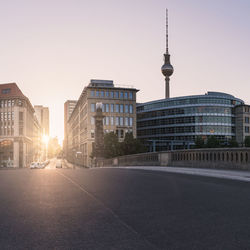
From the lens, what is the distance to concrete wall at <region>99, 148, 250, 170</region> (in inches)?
628

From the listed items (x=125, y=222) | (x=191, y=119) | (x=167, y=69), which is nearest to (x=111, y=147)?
(x=191, y=119)

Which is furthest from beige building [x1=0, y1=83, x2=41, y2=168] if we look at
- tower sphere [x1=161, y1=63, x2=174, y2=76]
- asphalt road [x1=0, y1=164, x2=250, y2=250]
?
asphalt road [x1=0, y1=164, x2=250, y2=250]

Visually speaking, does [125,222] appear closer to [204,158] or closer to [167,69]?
[204,158]

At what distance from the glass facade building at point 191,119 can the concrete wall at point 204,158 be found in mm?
66698

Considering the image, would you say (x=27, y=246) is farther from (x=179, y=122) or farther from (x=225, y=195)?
(x=179, y=122)

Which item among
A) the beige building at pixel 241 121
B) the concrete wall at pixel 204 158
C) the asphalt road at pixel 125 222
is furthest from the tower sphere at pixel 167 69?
the asphalt road at pixel 125 222

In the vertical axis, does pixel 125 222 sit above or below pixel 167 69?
below

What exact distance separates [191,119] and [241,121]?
17.2 metres

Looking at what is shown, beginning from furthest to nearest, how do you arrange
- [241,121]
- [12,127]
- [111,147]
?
[241,121] → [12,127] → [111,147]

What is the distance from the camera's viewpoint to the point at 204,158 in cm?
1903

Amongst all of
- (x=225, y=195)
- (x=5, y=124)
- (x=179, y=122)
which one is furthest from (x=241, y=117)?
(x=225, y=195)

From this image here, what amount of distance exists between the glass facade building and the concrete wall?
66.7m

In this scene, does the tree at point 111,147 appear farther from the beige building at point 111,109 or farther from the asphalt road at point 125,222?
the asphalt road at point 125,222

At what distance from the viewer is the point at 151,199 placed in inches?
297
